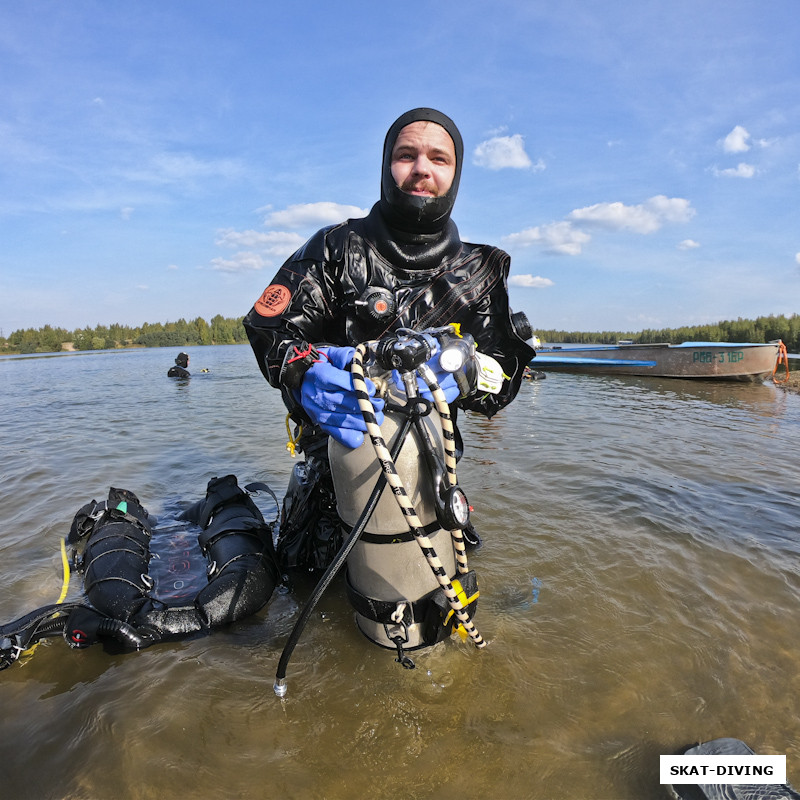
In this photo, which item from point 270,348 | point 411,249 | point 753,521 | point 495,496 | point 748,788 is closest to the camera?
point 748,788

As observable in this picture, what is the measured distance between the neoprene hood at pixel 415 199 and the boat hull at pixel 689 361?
16.1m

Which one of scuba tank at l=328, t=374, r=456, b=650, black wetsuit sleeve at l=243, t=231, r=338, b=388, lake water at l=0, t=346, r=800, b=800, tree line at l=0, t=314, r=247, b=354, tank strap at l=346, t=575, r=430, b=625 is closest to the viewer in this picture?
lake water at l=0, t=346, r=800, b=800

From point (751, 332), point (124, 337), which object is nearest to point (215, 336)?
point (124, 337)

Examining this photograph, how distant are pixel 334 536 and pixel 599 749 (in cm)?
182

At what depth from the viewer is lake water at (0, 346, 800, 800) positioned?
1.70m

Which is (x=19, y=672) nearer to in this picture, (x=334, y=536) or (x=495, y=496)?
(x=334, y=536)

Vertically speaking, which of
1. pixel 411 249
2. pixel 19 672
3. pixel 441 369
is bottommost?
A: pixel 19 672

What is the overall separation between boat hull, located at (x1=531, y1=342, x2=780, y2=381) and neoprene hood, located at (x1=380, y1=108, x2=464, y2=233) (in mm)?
16149

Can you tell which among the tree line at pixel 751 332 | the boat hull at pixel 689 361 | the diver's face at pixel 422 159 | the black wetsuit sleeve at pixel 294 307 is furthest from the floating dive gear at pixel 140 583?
the tree line at pixel 751 332

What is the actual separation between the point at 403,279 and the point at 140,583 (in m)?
2.52

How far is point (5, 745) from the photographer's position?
73.0 inches

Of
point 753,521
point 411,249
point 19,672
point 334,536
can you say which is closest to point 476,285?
point 411,249

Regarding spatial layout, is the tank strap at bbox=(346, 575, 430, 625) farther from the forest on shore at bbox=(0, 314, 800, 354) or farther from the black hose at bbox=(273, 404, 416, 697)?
the forest on shore at bbox=(0, 314, 800, 354)

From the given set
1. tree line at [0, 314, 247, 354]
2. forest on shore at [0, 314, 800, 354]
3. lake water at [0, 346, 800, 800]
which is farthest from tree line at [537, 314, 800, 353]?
tree line at [0, 314, 247, 354]
